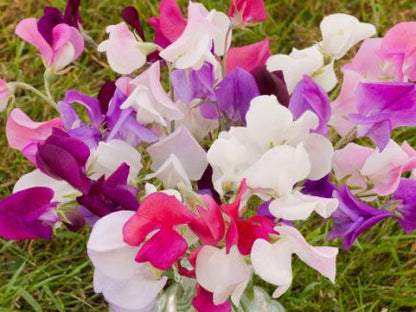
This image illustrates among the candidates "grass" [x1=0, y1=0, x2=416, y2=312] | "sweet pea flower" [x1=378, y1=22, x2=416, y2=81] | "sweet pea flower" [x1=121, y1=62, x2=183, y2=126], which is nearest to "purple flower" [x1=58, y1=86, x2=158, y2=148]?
"sweet pea flower" [x1=121, y1=62, x2=183, y2=126]

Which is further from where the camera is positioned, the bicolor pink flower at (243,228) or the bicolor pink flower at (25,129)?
the bicolor pink flower at (25,129)

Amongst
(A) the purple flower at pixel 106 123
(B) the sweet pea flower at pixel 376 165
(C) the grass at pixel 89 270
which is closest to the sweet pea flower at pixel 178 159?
(A) the purple flower at pixel 106 123

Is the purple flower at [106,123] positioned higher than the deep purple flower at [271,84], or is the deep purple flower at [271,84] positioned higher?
the deep purple flower at [271,84]

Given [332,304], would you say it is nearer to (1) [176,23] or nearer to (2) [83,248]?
(2) [83,248]

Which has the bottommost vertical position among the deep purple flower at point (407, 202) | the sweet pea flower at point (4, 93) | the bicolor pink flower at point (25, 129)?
the deep purple flower at point (407, 202)

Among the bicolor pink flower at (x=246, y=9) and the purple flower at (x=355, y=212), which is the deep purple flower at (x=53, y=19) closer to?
the bicolor pink flower at (x=246, y=9)

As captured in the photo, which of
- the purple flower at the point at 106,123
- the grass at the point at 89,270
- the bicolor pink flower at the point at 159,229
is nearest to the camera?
the bicolor pink flower at the point at 159,229

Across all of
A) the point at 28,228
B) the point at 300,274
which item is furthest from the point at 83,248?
the point at 28,228

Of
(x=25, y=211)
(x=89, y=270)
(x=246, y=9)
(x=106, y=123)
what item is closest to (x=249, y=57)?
(x=246, y=9)
